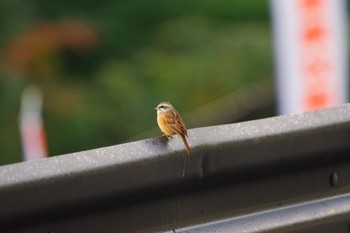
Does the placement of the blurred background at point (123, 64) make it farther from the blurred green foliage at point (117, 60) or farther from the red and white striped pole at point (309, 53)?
the red and white striped pole at point (309, 53)

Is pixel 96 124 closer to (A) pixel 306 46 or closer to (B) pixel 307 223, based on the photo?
(A) pixel 306 46

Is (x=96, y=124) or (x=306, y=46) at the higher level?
(x=96, y=124)

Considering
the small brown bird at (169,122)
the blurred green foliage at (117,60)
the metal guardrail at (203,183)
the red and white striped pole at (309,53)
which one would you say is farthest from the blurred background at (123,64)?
the metal guardrail at (203,183)

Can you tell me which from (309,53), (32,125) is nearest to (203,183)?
(309,53)

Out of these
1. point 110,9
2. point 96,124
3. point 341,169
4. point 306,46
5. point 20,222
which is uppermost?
point 110,9

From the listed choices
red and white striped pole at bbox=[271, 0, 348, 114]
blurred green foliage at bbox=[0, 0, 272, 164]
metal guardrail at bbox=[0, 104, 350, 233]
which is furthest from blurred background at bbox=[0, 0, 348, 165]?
metal guardrail at bbox=[0, 104, 350, 233]

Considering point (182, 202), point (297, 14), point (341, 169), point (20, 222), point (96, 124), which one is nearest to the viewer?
point (20, 222)

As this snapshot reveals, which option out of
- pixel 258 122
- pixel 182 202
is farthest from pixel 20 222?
pixel 258 122

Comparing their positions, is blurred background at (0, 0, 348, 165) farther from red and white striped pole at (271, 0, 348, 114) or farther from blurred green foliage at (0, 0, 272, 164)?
red and white striped pole at (271, 0, 348, 114)
